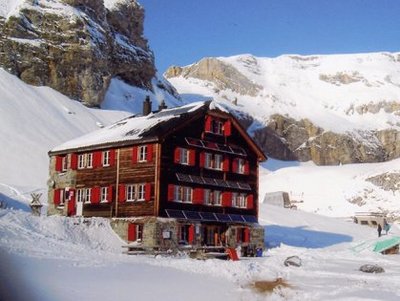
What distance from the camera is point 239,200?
155 ft

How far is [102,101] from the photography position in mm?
121188

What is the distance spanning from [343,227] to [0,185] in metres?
36.6

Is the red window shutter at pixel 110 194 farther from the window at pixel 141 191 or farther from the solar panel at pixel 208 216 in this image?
the solar panel at pixel 208 216

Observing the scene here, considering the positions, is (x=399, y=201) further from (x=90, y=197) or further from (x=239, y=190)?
(x=90, y=197)

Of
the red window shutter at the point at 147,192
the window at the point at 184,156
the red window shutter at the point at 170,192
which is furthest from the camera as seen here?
the window at the point at 184,156

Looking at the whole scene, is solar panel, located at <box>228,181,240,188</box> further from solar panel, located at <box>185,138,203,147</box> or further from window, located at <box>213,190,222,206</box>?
solar panel, located at <box>185,138,203,147</box>

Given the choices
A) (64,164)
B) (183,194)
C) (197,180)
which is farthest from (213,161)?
(64,164)

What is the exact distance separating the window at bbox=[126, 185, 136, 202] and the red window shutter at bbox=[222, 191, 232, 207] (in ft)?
23.3

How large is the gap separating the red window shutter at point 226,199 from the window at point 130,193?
23.3 feet

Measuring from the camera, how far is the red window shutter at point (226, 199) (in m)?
45.3

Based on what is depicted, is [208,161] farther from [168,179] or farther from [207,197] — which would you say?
[168,179]

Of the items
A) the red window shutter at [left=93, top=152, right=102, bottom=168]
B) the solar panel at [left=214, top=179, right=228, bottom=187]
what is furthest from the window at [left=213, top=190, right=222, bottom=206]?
the red window shutter at [left=93, top=152, right=102, bottom=168]

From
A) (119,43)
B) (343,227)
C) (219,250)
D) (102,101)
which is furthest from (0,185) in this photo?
(119,43)

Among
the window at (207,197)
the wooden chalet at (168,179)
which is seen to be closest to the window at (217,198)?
the wooden chalet at (168,179)
